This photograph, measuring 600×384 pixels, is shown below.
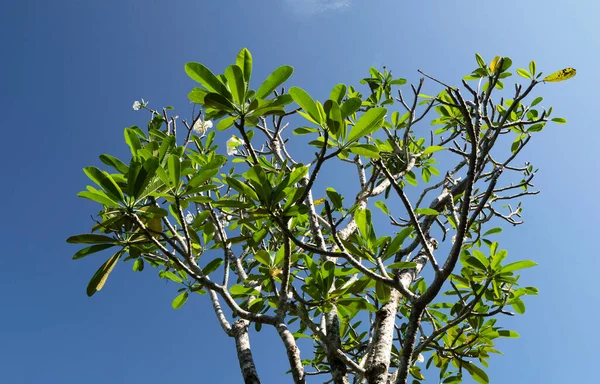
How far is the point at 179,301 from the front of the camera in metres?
2.30

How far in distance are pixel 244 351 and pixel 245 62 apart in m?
1.31

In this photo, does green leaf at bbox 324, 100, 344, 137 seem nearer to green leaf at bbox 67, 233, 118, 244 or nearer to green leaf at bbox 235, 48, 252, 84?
green leaf at bbox 235, 48, 252, 84

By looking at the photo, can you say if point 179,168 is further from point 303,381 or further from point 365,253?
point 303,381

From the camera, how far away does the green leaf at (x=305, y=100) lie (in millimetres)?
1354

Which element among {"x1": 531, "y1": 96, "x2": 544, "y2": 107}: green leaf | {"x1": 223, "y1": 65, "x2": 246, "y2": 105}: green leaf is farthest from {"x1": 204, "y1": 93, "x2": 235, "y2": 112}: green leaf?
{"x1": 531, "y1": 96, "x2": 544, "y2": 107}: green leaf

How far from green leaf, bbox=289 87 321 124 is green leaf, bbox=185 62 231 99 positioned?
22cm

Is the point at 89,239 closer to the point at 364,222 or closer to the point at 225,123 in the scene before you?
the point at 225,123

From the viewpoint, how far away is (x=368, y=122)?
138 cm

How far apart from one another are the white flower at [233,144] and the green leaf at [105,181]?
1.15 metres

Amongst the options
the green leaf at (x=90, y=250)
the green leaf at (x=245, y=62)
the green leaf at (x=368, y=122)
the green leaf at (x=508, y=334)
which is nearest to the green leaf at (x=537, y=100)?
the green leaf at (x=508, y=334)

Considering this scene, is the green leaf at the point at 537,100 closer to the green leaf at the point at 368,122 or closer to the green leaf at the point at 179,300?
the green leaf at the point at 368,122

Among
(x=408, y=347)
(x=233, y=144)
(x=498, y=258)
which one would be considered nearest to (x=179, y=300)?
(x=233, y=144)

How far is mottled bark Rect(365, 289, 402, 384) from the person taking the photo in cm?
156

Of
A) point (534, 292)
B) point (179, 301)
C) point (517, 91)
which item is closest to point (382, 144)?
point (517, 91)
